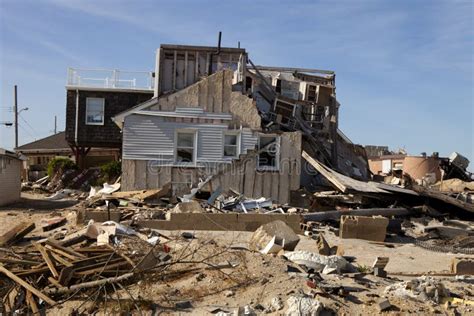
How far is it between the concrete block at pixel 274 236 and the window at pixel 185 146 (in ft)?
33.2

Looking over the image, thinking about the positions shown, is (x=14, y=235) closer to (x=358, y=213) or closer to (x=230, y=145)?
(x=230, y=145)

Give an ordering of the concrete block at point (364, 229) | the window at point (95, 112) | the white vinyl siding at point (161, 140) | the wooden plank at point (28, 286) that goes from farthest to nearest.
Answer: the window at point (95, 112)
the white vinyl siding at point (161, 140)
the concrete block at point (364, 229)
the wooden plank at point (28, 286)

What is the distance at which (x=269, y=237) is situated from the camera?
10.8 meters

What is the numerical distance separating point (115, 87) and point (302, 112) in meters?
10.8

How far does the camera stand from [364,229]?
15070 mm

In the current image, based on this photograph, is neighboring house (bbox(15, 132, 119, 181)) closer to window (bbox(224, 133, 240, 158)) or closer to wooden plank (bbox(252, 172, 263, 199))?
window (bbox(224, 133, 240, 158))

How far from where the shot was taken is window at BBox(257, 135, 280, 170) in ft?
68.6

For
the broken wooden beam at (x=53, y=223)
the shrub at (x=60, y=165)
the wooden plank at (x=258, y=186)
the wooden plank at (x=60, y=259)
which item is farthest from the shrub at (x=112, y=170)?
the wooden plank at (x=60, y=259)

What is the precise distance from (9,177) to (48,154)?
1959 centimetres

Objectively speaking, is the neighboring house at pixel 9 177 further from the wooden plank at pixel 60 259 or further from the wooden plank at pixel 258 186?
the wooden plank at pixel 60 259

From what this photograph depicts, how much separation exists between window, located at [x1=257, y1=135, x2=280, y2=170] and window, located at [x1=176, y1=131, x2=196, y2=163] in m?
2.52

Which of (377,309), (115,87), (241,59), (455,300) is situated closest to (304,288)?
(377,309)

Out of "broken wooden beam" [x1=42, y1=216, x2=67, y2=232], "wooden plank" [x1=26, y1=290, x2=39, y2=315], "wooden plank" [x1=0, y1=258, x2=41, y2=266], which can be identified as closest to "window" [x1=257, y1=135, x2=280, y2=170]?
"broken wooden beam" [x1=42, y1=216, x2=67, y2=232]

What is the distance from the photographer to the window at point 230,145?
826 inches
